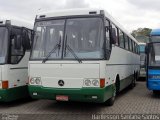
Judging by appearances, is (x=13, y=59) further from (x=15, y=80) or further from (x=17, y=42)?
(x=15, y=80)

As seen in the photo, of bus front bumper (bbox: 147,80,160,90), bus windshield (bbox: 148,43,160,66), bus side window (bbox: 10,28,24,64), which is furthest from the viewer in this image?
bus windshield (bbox: 148,43,160,66)

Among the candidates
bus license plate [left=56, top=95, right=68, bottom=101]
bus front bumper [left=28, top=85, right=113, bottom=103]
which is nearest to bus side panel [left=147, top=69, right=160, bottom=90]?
bus front bumper [left=28, top=85, right=113, bottom=103]

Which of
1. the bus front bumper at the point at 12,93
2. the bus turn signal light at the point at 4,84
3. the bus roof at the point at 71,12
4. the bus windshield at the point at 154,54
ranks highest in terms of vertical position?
the bus roof at the point at 71,12

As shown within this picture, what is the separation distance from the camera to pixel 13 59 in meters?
11.3

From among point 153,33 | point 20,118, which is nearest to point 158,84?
point 153,33

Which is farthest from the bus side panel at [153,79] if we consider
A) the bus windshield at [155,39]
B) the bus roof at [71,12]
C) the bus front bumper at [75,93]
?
the bus roof at [71,12]

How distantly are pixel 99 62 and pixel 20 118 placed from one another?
2862 mm

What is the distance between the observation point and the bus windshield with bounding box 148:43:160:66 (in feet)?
46.1

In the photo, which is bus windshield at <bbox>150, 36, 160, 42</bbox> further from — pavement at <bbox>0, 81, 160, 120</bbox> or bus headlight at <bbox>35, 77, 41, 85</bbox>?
bus headlight at <bbox>35, 77, 41, 85</bbox>

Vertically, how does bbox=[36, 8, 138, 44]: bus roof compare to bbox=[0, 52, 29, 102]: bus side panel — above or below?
above

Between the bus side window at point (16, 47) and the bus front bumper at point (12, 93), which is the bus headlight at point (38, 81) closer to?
the bus front bumper at point (12, 93)

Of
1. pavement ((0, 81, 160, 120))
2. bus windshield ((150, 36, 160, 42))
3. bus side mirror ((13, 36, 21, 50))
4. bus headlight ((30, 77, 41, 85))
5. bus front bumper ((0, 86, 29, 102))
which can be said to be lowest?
pavement ((0, 81, 160, 120))

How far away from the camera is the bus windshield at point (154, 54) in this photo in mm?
14055

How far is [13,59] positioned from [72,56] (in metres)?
2.54
